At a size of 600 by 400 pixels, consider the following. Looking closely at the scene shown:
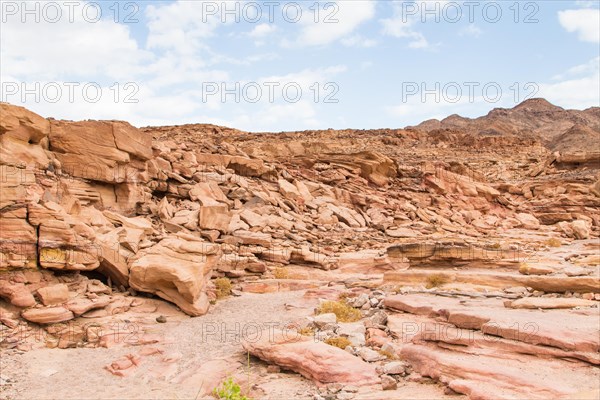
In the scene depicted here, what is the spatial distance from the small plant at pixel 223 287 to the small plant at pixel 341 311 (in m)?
3.25

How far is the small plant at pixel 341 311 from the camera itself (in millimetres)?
10274

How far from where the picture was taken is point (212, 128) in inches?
1884

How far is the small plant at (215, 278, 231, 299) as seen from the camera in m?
12.9

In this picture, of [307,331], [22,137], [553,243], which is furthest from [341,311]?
[553,243]

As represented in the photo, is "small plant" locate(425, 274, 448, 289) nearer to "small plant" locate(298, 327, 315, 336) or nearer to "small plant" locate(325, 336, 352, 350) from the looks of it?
"small plant" locate(298, 327, 315, 336)

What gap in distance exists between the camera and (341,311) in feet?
34.4

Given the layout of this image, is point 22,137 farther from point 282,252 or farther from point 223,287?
point 282,252

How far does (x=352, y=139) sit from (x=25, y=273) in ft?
120

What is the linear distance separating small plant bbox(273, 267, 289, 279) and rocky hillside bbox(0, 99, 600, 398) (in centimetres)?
7

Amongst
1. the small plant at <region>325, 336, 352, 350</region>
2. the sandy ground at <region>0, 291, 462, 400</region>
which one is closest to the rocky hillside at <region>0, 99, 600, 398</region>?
the small plant at <region>325, 336, 352, 350</region>

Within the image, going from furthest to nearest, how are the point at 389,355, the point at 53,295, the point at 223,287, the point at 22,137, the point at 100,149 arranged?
the point at 100,149, the point at 223,287, the point at 22,137, the point at 53,295, the point at 389,355

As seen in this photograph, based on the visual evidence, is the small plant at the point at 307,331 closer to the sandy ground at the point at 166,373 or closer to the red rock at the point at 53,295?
the sandy ground at the point at 166,373

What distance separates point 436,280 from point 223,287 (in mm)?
5856

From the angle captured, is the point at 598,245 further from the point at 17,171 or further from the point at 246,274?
the point at 17,171
